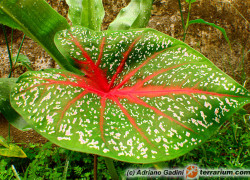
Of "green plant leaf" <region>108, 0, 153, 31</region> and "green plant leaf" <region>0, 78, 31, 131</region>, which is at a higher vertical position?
"green plant leaf" <region>108, 0, 153, 31</region>

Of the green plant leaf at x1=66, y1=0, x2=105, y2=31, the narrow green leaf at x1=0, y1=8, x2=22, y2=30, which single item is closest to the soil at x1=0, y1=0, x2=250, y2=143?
the green plant leaf at x1=66, y1=0, x2=105, y2=31

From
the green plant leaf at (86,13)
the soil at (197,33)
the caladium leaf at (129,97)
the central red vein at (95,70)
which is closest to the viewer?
the caladium leaf at (129,97)

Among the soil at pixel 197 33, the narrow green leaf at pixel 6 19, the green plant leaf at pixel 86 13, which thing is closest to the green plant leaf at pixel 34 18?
the narrow green leaf at pixel 6 19

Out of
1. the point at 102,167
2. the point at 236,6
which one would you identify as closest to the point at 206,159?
the point at 102,167

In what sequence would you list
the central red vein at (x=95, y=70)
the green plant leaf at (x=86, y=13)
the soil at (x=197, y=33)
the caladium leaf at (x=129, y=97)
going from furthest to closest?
the soil at (x=197, y=33) → the green plant leaf at (x=86, y=13) → the central red vein at (x=95, y=70) → the caladium leaf at (x=129, y=97)

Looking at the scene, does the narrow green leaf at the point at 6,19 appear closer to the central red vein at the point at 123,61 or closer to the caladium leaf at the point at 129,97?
the caladium leaf at the point at 129,97

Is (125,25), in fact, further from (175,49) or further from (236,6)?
(236,6)

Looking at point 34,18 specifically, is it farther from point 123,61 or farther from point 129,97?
point 129,97

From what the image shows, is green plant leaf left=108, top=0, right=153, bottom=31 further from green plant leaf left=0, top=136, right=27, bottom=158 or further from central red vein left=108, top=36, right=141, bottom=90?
green plant leaf left=0, top=136, right=27, bottom=158
